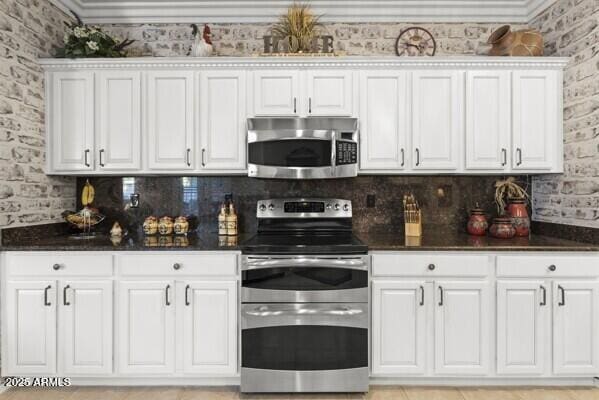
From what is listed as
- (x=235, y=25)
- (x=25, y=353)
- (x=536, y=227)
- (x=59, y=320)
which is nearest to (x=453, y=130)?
(x=536, y=227)

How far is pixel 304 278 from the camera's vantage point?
8.39 ft

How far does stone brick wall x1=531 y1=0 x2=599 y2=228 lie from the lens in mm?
2777

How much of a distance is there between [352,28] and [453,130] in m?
1.33

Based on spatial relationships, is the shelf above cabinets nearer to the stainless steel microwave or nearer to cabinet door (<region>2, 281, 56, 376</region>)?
the stainless steel microwave

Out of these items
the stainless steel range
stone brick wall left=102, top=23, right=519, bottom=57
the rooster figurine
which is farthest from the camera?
stone brick wall left=102, top=23, right=519, bottom=57

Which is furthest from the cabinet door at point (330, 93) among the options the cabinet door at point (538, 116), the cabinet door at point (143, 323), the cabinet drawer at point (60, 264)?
the cabinet drawer at point (60, 264)

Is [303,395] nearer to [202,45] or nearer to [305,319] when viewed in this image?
[305,319]

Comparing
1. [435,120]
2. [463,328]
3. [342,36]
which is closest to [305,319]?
[463,328]

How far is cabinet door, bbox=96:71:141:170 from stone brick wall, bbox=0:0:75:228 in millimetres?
454

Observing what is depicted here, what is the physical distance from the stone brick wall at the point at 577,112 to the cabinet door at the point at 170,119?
295 cm

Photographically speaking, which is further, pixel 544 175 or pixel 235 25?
pixel 235 25

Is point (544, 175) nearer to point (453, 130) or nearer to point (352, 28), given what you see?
point (453, 130)

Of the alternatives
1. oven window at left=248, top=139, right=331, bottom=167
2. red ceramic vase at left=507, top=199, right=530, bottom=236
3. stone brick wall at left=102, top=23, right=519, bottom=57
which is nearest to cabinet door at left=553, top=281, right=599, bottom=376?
red ceramic vase at left=507, top=199, right=530, bottom=236

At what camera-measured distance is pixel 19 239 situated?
2.75 meters
